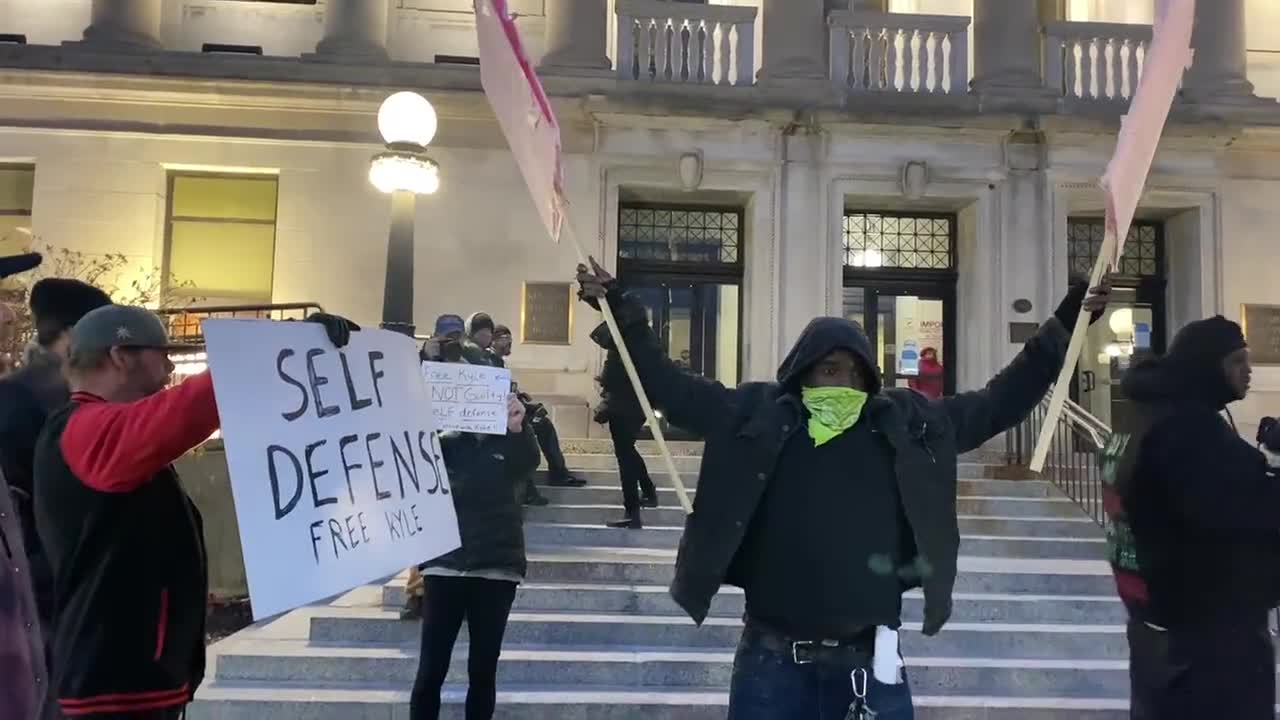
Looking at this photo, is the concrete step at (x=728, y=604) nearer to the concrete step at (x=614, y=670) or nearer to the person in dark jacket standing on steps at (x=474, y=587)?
the concrete step at (x=614, y=670)

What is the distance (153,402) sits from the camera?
2402 mm

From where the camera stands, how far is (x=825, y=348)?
118 inches

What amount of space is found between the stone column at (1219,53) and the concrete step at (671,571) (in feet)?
26.9

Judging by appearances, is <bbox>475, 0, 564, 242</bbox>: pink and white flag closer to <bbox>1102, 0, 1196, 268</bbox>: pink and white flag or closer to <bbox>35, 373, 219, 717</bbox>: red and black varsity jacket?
<bbox>35, 373, 219, 717</bbox>: red and black varsity jacket

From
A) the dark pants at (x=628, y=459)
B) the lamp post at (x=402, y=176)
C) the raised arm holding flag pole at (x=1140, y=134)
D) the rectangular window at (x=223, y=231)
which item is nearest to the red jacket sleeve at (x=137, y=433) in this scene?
the raised arm holding flag pole at (x=1140, y=134)

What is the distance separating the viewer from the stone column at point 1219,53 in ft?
43.8

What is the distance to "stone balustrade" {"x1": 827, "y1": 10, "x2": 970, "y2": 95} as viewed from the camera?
1306 centimetres

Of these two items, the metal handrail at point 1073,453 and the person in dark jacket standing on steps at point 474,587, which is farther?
the metal handrail at point 1073,453

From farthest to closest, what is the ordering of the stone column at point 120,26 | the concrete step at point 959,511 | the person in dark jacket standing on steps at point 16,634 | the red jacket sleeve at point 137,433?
1. the stone column at point 120,26
2. the concrete step at point 959,511
3. the red jacket sleeve at point 137,433
4. the person in dark jacket standing on steps at point 16,634

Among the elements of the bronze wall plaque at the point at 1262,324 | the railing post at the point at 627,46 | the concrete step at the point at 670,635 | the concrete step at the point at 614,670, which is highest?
the railing post at the point at 627,46

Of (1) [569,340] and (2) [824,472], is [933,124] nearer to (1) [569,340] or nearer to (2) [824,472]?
(1) [569,340]

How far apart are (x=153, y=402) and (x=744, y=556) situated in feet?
5.62

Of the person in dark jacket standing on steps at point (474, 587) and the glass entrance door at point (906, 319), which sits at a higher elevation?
the glass entrance door at point (906, 319)

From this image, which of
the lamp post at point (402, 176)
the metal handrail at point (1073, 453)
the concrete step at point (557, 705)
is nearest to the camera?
the concrete step at point (557, 705)
